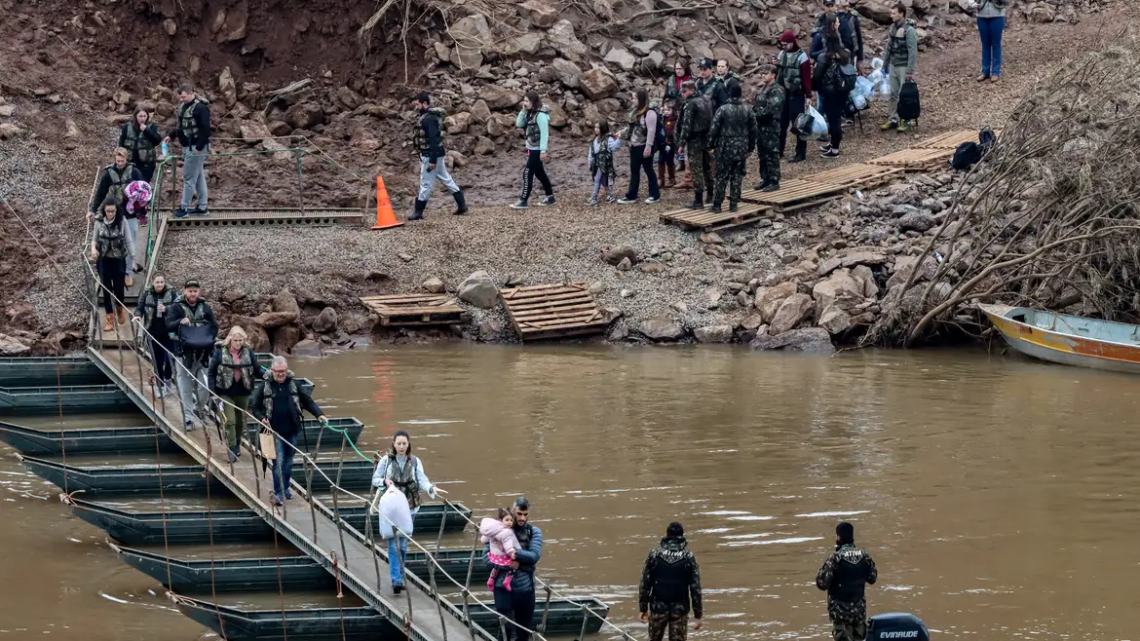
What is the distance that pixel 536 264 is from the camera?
26.2 m

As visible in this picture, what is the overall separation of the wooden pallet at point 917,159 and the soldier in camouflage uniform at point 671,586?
1654 centimetres

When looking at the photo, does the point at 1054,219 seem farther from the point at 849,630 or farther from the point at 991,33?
the point at 849,630

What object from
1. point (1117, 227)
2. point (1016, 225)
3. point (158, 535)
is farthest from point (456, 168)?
point (158, 535)

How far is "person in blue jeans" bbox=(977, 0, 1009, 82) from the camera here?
101 feet

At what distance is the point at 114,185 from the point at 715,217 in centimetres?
1000

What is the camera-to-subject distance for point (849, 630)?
12.5 m

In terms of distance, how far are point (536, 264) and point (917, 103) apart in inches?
329

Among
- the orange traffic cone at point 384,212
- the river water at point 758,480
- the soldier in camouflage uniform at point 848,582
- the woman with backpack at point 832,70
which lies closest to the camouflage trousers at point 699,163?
the woman with backpack at point 832,70

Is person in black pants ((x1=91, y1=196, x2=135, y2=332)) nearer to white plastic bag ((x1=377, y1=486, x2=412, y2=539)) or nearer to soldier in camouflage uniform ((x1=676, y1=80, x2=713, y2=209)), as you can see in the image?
white plastic bag ((x1=377, y1=486, x2=412, y2=539))

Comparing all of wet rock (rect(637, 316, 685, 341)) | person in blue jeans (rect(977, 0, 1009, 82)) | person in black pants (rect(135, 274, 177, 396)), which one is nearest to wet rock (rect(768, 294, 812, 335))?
wet rock (rect(637, 316, 685, 341))

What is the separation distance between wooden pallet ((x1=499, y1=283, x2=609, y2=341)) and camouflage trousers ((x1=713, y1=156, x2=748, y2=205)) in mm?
2769

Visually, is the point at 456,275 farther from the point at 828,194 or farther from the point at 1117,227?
the point at 1117,227

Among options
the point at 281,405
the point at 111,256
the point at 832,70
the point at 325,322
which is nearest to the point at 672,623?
the point at 281,405

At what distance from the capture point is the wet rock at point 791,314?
24.6m
